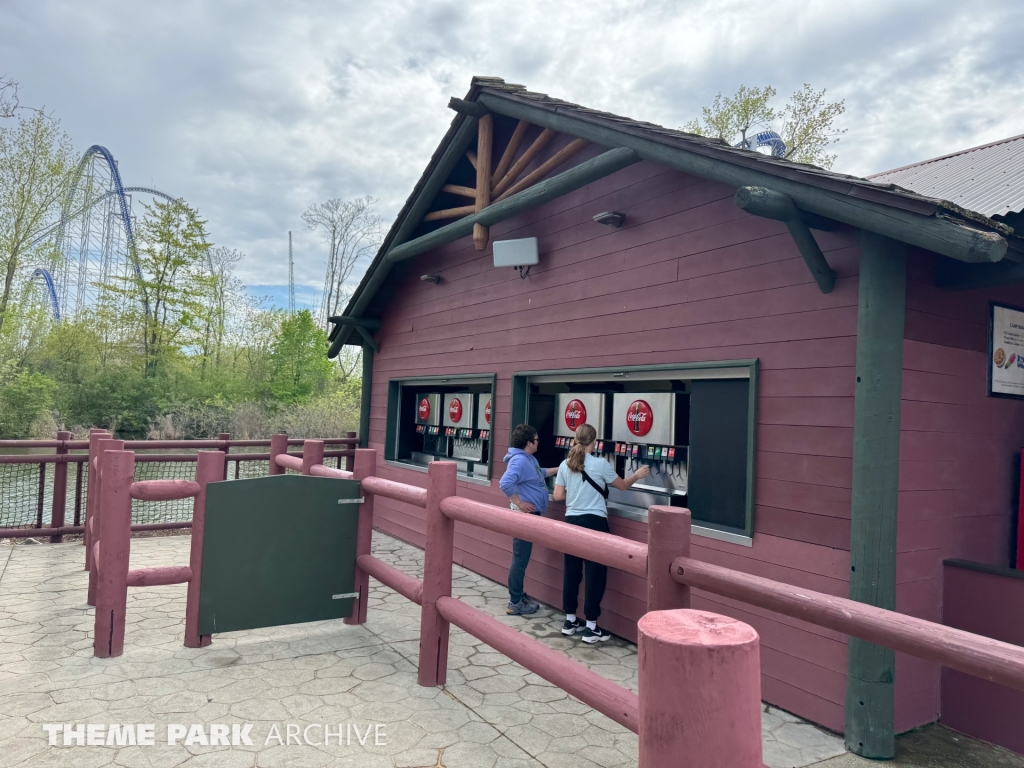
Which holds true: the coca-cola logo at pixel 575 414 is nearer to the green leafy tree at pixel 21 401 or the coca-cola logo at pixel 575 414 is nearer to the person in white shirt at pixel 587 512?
the person in white shirt at pixel 587 512

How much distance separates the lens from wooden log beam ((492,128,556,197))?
595 cm

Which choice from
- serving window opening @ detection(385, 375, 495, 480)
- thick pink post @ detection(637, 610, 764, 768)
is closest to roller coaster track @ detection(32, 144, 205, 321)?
serving window opening @ detection(385, 375, 495, 480)

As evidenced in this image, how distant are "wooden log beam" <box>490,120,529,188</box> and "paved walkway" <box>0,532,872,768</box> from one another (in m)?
4.18

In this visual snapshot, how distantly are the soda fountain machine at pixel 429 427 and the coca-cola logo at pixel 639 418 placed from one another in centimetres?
345

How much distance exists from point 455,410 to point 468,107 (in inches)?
135

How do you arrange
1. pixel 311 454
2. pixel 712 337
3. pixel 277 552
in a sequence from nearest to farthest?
pixel 277 552 < pixel 712 337 < pixel 311 454

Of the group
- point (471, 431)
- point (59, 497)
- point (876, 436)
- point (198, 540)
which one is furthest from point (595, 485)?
point (59, 497)

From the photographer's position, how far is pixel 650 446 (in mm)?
5215

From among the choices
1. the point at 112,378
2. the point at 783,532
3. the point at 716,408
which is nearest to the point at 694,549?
the point at 783,532

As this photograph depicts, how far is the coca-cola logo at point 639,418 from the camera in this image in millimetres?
5223

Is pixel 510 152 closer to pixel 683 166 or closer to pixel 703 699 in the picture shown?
pixel 683 166

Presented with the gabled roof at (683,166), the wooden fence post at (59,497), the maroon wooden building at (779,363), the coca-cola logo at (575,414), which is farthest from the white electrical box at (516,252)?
the wooden fence post at (59,497)

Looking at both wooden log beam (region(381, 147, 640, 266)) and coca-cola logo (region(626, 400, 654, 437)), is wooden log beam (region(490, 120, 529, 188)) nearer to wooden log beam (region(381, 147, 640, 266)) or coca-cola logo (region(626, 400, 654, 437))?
wooden log beam (region(381, 147, 640, 266))

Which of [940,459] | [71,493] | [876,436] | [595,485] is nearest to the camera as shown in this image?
[876,436]
